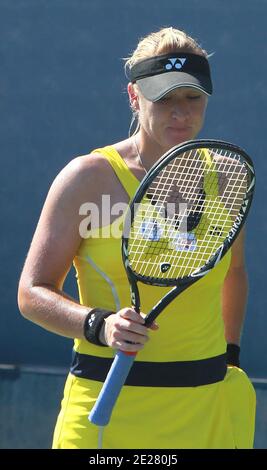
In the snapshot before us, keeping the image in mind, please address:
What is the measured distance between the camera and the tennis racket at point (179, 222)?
9.27 feet

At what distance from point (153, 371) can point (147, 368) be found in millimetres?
17

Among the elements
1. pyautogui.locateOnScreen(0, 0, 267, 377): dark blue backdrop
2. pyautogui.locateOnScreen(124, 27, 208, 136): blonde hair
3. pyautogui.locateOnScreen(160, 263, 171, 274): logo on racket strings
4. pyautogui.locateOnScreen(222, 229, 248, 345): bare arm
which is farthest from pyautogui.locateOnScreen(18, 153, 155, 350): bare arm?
pyautogui.locateOnScreen(0, 0, 267, 377): dark blue backdrop

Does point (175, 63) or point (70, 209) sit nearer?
point (70, 209)

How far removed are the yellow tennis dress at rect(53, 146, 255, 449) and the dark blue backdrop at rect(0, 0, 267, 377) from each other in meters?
3.24

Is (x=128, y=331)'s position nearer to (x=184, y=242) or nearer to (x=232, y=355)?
(x=184, y=242)

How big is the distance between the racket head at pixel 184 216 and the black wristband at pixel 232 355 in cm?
44

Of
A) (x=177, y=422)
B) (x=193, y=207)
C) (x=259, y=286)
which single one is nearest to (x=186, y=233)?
(x=193, y=207)

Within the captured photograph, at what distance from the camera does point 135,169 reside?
3051mm

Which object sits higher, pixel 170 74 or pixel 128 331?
pixel 170 74

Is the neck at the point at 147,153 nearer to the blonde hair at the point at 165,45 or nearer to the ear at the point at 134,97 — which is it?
the ear at the point at 134,97

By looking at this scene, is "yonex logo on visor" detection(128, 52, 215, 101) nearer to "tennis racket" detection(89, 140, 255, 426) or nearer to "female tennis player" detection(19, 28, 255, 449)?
"female tennis player" detection(19, 28, 255, 449)

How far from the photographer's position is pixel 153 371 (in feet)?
9.74

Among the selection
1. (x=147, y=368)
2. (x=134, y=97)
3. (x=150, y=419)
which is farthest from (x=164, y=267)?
(x=134, y=97)
